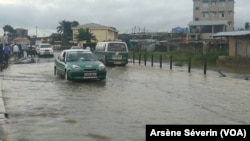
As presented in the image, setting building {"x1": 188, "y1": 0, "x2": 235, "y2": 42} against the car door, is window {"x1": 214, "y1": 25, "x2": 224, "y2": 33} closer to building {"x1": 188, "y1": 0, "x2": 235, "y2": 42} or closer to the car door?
building {"x1": 188, "y1": 0, "x2": 235, "y2": 42}

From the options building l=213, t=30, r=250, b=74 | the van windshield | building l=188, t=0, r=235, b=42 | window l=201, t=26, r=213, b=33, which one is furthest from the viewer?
building l=188, t=0, r=235, b=42

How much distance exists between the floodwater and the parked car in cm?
63

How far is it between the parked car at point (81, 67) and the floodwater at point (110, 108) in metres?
0.63

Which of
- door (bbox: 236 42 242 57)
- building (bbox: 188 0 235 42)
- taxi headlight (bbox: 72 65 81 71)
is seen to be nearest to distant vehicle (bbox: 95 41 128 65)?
door (bbox: 236 42 242 57)

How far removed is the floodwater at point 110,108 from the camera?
831 centimetres

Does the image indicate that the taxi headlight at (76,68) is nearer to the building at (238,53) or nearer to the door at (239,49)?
the building at (238,53)

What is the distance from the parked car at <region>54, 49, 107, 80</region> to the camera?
17.7m

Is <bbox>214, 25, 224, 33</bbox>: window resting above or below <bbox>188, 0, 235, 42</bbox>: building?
below

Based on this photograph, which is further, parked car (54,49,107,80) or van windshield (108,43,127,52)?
van windshield (108,43,127,52)

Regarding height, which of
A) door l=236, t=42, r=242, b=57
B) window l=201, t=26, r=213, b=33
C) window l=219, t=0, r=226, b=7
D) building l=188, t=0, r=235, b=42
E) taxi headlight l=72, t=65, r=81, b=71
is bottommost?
taxi headlight l=72, t=65, r=81, b=71

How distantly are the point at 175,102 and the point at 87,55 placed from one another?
8.13 meters

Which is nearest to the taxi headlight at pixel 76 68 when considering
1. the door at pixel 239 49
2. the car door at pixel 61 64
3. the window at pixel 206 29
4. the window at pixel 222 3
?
the car door at pixel 61 64

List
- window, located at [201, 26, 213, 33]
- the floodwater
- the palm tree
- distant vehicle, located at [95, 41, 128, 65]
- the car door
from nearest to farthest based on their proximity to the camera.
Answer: the floodwater → the car door → distant vehicle, located at [95, 41, 128, 65] → window, located at [201, 26, 213, 33] → the palm tree

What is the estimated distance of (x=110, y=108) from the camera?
1112 centimetres
